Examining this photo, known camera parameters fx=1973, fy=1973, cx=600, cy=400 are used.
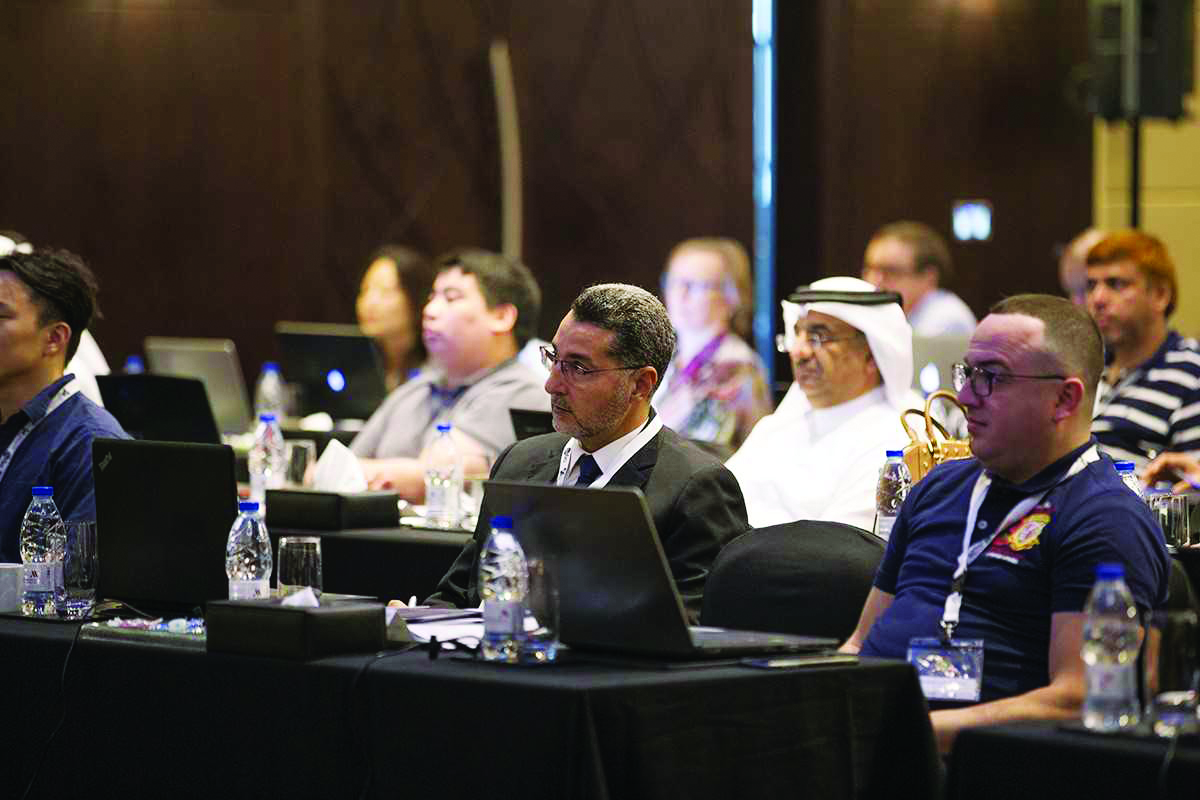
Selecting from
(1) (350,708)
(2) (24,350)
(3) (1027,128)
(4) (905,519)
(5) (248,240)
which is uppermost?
(3) (1027,128)

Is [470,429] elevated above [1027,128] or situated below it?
below

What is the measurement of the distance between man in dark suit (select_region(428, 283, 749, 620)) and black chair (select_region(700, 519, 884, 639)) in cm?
13

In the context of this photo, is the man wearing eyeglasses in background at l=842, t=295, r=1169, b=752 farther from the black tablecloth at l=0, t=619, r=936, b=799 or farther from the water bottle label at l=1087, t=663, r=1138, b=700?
the water bottle label at l=1087, t=663, r=1138, b=700

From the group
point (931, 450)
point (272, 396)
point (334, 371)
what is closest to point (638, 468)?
point (931, 450)

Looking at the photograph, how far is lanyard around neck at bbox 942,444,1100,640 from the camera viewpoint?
3250mm

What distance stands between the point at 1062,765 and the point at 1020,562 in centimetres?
77

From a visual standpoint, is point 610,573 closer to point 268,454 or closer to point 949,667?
point 949,667

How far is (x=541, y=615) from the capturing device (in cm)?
287

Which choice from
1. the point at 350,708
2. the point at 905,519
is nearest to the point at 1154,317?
the point at 905,519

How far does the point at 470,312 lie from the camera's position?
6441 millimetres

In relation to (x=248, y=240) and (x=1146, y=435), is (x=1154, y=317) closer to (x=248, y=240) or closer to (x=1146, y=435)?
(x=1146, y=435)

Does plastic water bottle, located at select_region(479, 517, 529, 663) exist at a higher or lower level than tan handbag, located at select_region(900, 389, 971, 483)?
lower

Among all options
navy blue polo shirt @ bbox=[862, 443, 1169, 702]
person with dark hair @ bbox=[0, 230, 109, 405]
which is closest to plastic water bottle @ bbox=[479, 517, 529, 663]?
navy blue polo shirt @ bbox=[862, 443, 1169, 702]

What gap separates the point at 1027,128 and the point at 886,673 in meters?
8.31
